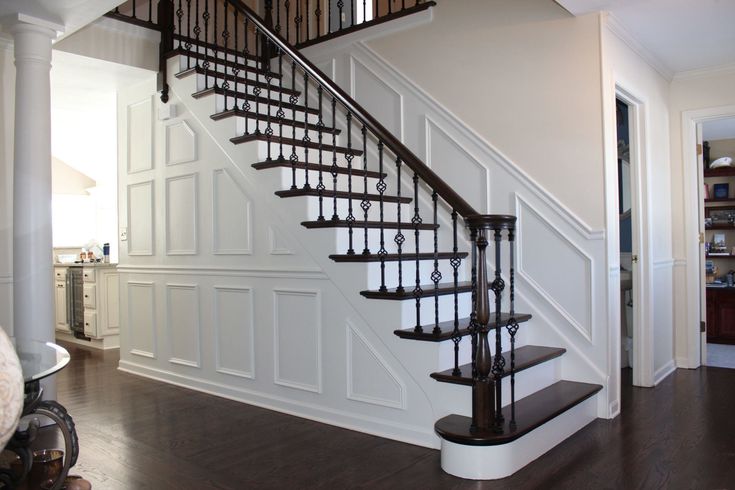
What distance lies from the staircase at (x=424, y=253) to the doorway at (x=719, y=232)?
3601 mm

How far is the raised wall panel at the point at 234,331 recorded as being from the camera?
4.18m

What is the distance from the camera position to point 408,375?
10.7ft

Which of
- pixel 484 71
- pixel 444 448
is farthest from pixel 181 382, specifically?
pixel 484 71

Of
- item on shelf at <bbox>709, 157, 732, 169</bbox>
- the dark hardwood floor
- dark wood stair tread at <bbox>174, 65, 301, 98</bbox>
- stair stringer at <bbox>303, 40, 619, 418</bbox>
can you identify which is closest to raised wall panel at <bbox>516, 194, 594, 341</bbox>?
stair stringer at <bbox>303, 40, 619, 418</bbox>

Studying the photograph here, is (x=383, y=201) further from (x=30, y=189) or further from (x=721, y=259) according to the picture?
(x=721, y=259)

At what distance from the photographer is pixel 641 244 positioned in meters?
4.43

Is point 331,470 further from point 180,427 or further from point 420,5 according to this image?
point 420,5

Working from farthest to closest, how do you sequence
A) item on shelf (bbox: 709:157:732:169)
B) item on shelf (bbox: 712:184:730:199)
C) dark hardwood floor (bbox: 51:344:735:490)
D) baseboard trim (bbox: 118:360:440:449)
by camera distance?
1. item on shelf (bbox: 712:184:730:199)
2. item on shelf (bbox: 709:157:732:169)
3. baseboard trim (bbox: 118:360:440:449)
4. dark hardwood floor (bbox: 51:344:735:490)

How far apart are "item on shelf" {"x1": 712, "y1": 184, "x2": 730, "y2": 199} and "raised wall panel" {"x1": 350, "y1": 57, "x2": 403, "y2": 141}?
4452mm

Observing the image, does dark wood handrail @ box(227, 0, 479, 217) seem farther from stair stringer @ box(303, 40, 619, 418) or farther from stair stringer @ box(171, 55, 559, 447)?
stair stringer @ box(171, 55, 559, 447)

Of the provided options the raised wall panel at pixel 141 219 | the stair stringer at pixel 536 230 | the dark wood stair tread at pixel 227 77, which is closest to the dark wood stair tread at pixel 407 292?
the stair stringer at pixel 536 230

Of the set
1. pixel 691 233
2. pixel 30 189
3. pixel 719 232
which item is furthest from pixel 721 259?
pixel 30 189

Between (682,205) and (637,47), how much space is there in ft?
5.12

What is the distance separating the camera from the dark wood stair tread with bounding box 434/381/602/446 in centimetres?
274
